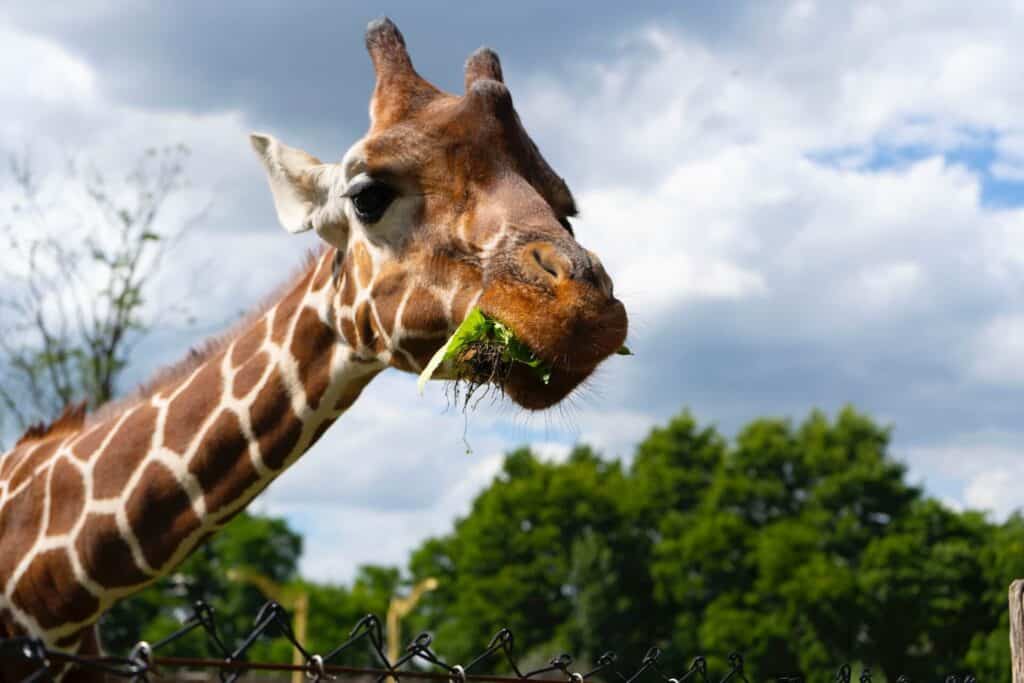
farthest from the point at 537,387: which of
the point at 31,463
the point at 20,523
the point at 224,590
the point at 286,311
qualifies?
the point at 224,590

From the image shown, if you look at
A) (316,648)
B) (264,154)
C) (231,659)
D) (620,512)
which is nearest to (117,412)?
(264,154)

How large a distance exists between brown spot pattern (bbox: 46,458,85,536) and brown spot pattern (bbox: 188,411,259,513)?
59 cm

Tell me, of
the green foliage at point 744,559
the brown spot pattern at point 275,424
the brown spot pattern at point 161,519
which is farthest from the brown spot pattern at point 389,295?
the green foliage at point 744,559

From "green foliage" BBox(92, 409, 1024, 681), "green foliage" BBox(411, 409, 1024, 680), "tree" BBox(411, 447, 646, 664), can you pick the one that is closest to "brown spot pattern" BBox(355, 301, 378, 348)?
"green foliage" BBox(92, 409, 1024, 681)

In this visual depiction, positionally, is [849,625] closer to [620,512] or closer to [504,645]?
[620,512]

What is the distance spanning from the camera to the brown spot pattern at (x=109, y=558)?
483 cm

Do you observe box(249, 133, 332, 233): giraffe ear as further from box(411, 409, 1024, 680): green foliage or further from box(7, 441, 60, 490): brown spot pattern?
box(411, 409, 1024, 680): green foliage

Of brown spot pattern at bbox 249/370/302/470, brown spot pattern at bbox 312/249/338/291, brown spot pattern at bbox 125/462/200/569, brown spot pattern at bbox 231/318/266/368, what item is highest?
brown spot pattern at bbox 312/249/338/291

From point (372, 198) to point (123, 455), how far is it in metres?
1.60

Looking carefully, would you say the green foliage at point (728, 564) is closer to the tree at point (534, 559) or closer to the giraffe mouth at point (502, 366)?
the tree at point (534, 559)

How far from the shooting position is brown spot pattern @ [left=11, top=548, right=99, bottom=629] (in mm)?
4863

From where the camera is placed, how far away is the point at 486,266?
4.32 m

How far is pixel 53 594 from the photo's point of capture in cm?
488

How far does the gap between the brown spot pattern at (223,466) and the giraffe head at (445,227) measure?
64 cm
